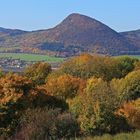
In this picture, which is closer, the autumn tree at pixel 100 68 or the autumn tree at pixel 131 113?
the autumn tree at pixel 131 113

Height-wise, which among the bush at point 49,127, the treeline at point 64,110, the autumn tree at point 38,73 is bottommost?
the autumn tree at point 38,73

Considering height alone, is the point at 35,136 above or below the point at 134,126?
above

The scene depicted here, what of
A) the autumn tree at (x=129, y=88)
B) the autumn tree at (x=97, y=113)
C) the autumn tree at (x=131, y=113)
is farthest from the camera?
the autumn tree at (x=129, y=88)

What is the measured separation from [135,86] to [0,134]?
31.4 meters

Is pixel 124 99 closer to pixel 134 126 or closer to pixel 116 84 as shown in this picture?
pixel 116 84

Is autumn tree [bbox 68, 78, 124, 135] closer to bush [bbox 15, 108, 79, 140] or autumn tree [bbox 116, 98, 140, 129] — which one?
autumn tree [bbox 116, 98, 140, 129]

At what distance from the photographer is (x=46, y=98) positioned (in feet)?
181

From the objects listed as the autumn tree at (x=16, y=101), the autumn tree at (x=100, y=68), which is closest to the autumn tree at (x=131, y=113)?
the autumn tree at (x=16, y=101)

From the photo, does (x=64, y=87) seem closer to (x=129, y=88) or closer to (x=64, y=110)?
(x=129, y=88)

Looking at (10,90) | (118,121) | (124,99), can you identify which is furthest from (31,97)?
(124,99)

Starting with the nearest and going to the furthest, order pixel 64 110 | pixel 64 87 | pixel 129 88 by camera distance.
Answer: pixel 64 110
pixel 129 88
pixel 64 87

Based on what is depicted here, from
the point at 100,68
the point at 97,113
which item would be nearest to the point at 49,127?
the point at 97,113

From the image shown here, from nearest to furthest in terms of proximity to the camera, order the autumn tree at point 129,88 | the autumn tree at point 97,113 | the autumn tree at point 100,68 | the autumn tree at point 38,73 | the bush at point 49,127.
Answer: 1. the bush at point 49,127
2. the autumn tree at point 97,113
3. the autumn tree at point 129,88
4. the autumn tree at point 38,73
5. the autumn tree at point 100,68

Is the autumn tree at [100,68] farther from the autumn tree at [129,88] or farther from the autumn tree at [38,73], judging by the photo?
the autumn tree at [129,88]
